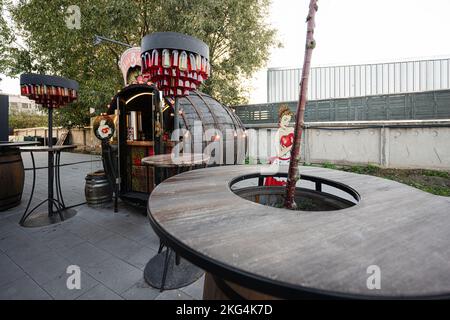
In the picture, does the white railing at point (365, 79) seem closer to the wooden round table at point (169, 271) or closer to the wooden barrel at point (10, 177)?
the wooden round table at point (169, 271)

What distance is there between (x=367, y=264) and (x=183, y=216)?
751mm

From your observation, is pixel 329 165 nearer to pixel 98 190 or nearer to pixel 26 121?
pixel 98 190

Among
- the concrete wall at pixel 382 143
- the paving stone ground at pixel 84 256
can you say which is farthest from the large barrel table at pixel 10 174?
the concrete wall at pixel 382 143

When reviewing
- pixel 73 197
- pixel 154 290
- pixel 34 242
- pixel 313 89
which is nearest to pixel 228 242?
pixel 154 290

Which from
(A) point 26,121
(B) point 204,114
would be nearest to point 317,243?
(B) point 204,114

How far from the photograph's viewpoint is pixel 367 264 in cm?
76

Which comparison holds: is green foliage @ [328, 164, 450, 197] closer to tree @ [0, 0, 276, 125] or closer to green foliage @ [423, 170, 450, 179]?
green foliage @ [423, 170, 450, 179]

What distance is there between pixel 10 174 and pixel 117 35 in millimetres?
9519

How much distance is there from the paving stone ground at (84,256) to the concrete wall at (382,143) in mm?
8705

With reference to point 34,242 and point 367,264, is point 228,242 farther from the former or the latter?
point 34,242

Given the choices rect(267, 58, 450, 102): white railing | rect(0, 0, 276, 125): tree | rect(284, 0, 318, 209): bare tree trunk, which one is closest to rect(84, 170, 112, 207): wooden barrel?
rect(284, 0, 318, 209): bare tree trunk

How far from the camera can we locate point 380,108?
1043 centimetres
